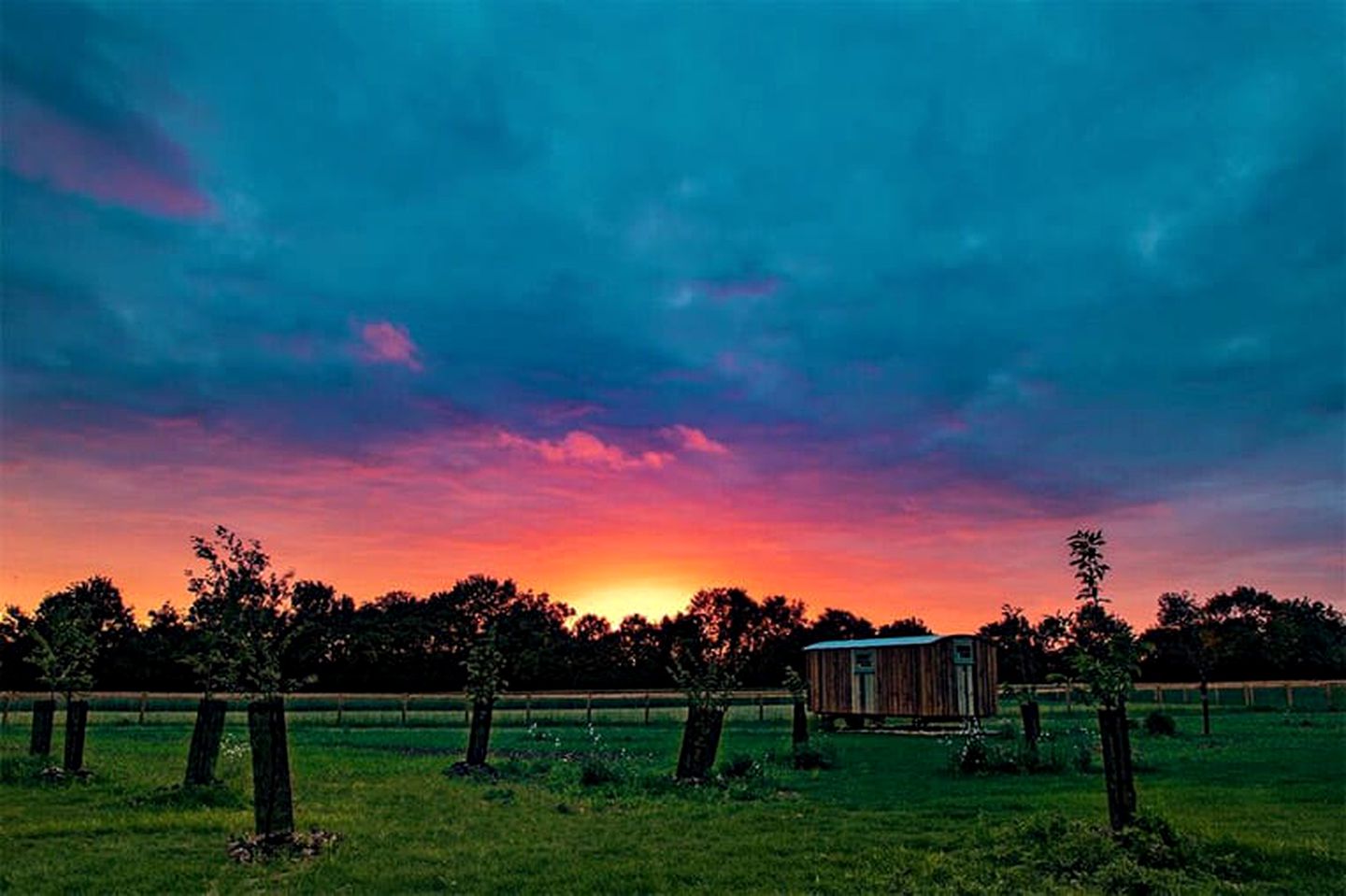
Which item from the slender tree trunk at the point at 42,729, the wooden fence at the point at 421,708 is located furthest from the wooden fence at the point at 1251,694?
the slender tree trunk at the point at 42,729

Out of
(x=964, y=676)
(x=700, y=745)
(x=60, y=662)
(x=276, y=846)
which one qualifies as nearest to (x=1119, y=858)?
(x=700, y=745)

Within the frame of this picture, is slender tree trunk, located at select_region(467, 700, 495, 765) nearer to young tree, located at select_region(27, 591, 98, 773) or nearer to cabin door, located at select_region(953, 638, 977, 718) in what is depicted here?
young tree, located at select_region(27, 591, 98, 773)

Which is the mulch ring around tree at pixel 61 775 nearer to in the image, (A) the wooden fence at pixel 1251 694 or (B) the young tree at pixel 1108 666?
(B) the young tree at pixel 1108 666

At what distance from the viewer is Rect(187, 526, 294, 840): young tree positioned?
41.5ft

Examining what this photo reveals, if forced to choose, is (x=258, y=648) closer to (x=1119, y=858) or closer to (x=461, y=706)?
(x=1119, y=858)

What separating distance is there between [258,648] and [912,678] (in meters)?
31.2

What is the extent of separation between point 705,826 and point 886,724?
101ft

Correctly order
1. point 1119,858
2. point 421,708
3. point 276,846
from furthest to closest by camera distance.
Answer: point 421,708
point 276,846
point 1119,858

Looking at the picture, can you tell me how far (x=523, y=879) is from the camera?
11.1 meters

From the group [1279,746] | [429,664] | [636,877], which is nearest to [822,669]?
[1279,746]

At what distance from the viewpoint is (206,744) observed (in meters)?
18.0

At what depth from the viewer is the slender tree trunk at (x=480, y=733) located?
22.9 metres

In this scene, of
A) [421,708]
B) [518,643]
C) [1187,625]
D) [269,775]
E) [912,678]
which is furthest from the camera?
[518,643]

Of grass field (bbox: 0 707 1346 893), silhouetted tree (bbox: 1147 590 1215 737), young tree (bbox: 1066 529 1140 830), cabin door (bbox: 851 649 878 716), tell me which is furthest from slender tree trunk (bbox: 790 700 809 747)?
silhouetted tree (bbox: 1147 590 1215 737)
